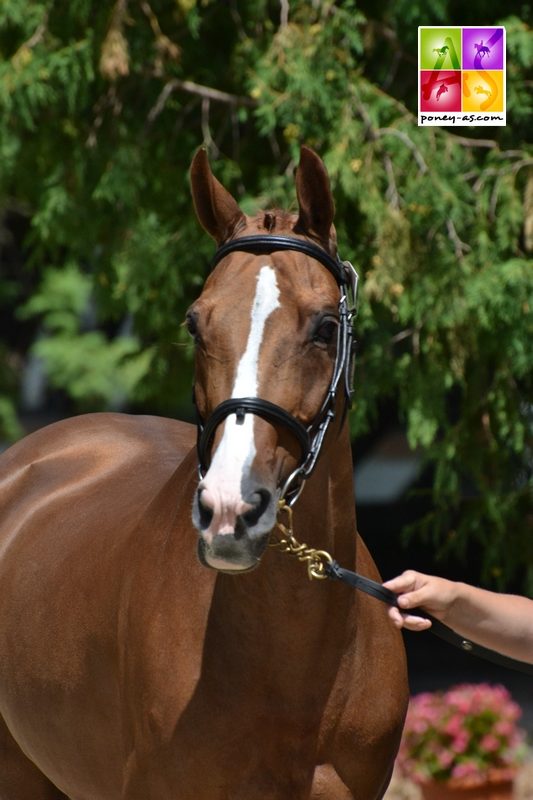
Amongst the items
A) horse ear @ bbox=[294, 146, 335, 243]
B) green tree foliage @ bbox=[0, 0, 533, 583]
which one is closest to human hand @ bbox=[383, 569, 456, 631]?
horse ear @ bbox=[294, 146, 335, 243]

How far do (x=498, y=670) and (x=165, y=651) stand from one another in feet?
18.8

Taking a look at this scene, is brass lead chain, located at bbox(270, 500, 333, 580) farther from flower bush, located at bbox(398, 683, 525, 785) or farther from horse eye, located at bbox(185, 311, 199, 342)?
flower bush, located at bbox(398, 683, 525, 785)

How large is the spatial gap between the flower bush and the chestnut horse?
169cm

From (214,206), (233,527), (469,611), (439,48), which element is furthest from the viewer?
(439,48)

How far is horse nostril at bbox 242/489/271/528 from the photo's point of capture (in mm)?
2297

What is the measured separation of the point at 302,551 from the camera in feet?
8.76

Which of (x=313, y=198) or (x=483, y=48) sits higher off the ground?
(x=483, y=48)

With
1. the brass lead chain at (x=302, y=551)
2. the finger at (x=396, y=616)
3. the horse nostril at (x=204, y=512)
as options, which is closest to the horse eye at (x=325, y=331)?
the brass lead chain at (x=302, y=551)

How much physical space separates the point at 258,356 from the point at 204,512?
347mm

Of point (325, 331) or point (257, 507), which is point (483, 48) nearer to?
point (325, 331)

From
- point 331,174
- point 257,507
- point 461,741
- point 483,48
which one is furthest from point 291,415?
point 483,48

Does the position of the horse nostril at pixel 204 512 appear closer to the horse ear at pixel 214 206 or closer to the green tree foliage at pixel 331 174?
the horse ear at pixel 214 206

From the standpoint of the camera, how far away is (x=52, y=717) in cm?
329

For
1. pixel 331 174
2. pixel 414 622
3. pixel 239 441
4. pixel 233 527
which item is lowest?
pixel 414 622
